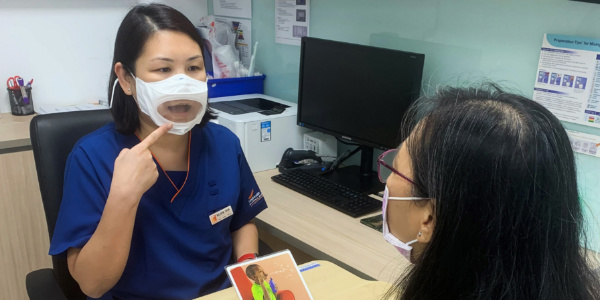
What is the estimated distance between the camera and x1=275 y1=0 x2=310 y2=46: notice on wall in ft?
7.46

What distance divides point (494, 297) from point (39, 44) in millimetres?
2368

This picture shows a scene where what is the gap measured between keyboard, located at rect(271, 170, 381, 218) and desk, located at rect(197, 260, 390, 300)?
15.0 inches

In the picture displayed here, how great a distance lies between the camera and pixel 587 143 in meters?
1.47

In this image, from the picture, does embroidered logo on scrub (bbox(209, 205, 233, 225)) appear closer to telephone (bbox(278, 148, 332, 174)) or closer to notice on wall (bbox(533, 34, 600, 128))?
telephone (bbox(278, 148, 332, 174))

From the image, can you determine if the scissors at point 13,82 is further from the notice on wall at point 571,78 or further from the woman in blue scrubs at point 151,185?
the notice on wall at point 571,78

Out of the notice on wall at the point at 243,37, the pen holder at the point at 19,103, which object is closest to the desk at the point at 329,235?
the notice on wall at the point at 243,37

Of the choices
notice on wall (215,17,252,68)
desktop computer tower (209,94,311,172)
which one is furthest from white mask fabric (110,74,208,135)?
notice on wall (215,17,252,68)

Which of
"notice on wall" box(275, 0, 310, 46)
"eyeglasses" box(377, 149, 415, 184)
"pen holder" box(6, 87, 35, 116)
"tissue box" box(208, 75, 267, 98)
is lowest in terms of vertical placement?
"pen holder" box(6, 87, 35, 116)

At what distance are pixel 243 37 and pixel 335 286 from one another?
168 cm

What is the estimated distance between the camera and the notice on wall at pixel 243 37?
2596 millimetres

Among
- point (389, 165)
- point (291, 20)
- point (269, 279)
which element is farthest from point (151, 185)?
point (291, 20)

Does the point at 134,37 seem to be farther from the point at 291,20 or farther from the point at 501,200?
the point at 291,20

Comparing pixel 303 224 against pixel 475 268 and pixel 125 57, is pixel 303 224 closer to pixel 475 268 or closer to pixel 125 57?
pixel 125 57

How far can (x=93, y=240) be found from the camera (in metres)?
1.19
